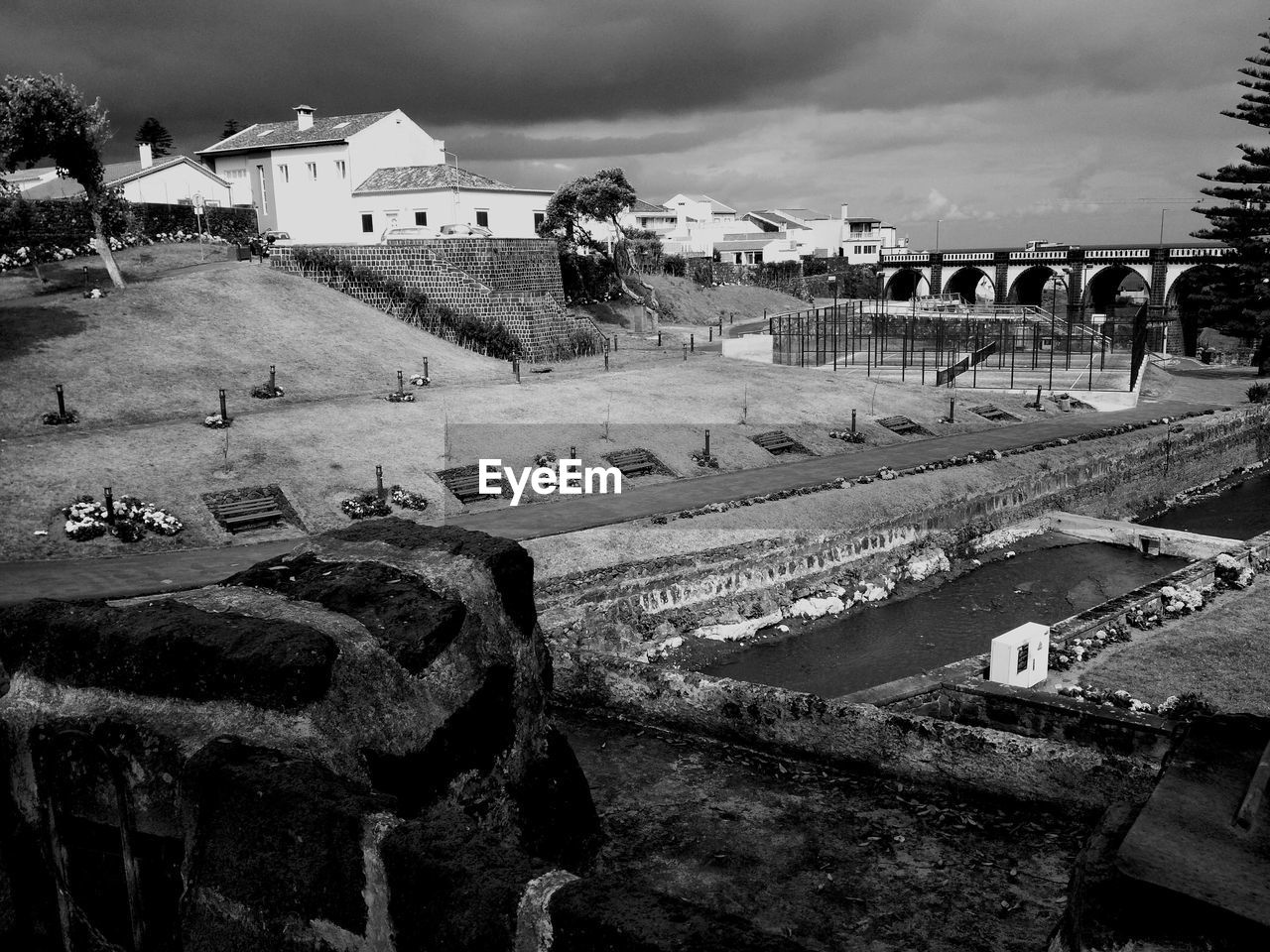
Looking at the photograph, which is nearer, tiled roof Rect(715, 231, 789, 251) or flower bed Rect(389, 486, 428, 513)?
flower bed Rect(389, 486, 428, 513)

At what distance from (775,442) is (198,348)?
1737 centimetres

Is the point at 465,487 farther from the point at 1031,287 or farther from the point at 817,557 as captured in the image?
the point at 1031,287

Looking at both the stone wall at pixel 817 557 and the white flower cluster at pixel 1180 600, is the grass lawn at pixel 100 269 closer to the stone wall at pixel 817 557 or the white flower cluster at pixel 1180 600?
the stone wall at pixel 817 557

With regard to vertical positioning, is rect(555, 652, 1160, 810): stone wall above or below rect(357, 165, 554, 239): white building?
below

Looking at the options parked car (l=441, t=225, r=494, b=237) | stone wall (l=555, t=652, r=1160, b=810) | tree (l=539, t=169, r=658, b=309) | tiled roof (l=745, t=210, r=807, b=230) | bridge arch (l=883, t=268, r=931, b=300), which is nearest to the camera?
stone wall (l=555, t=652, r=1160, b=810)

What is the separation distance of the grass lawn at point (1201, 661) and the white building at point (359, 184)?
37582mm

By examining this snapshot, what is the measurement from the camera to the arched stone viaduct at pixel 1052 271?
72.1 meters

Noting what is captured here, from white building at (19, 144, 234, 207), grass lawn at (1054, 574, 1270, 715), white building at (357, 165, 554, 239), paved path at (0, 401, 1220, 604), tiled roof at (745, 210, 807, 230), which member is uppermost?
tiled roof at (745, 210, 807, 230)

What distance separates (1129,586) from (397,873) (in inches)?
851

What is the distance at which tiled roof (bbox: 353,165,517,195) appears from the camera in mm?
47281

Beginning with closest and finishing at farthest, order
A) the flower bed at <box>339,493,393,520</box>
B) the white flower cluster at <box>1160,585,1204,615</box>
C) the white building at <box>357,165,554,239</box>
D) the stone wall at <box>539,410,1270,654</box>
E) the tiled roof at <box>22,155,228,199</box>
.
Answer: the stone wall at <box>539,410,1270,654</box>
the white flower cluster at <box>1160,585,1204,615</box>
the flower bed at <box>339,493,393,520</box>
the white building at <box>357,165,554,239</box>
the tiled roof at <box>22,155,228,199</box>

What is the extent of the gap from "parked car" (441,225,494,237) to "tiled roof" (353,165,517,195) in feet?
7.31

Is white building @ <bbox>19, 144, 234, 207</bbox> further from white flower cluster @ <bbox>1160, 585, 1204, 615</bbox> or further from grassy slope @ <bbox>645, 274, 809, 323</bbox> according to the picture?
white flower cluster @ <bbox>1160, 585, 1204, 615</bbox>

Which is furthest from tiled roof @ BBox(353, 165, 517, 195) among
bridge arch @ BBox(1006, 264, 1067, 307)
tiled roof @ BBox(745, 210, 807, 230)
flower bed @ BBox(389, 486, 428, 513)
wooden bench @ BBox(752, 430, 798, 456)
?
tiled roof @ BBox(745, 210, 807, 230)
